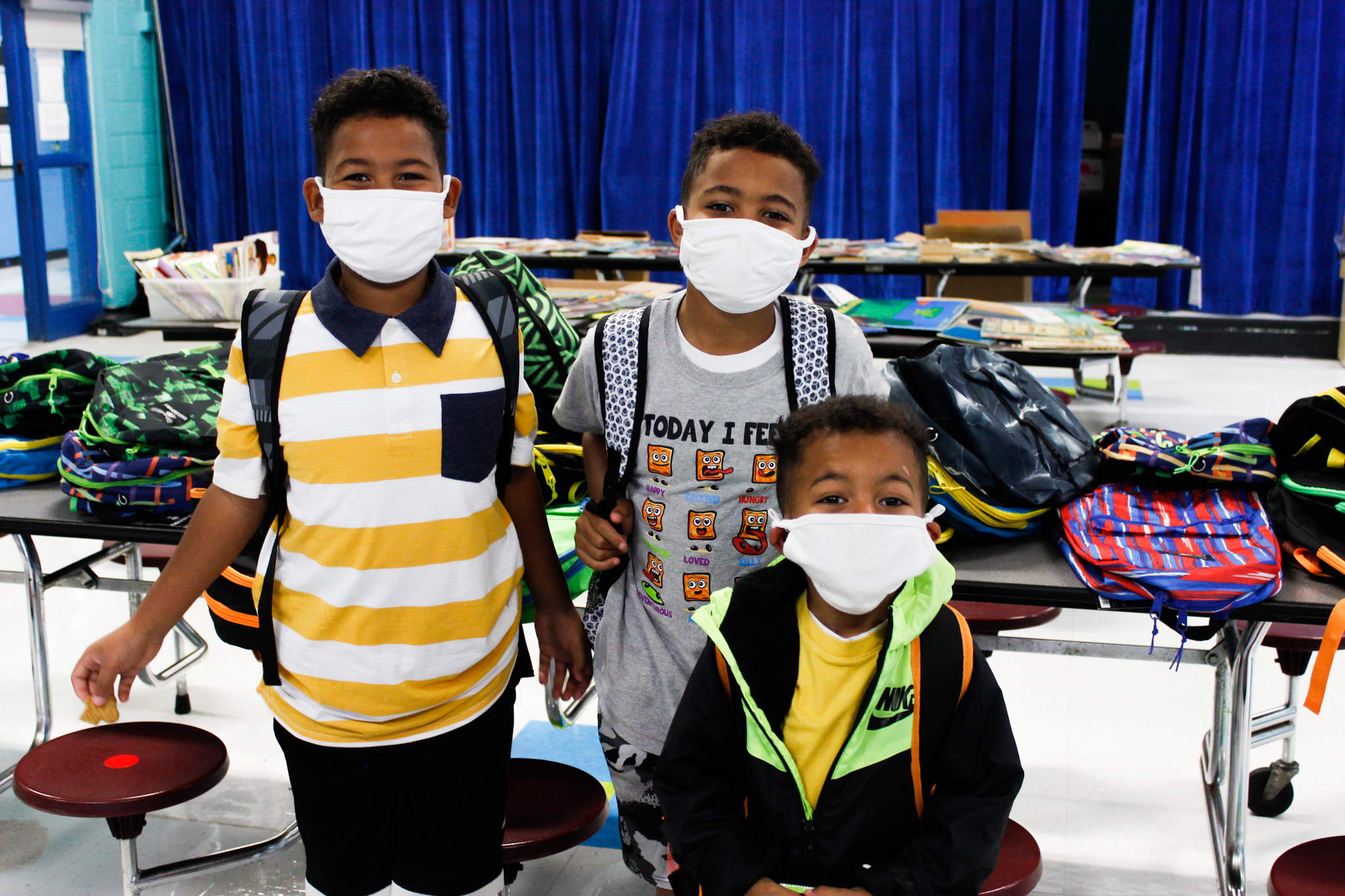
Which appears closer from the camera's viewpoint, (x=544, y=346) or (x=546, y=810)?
(x=546, y=810)

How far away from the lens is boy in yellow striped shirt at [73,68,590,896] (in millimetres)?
1292

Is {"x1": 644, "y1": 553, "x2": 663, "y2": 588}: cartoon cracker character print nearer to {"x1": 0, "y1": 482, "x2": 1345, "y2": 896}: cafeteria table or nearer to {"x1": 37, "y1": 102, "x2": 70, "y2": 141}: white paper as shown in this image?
{"x1": 0, "y1": 482, "x2": 1345, "y2": 896}: cafeteria table

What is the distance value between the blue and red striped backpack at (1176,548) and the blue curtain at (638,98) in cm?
550

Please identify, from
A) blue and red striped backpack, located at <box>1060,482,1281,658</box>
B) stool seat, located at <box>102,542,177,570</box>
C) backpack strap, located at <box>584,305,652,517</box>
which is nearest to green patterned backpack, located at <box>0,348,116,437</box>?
stool seat, located at <box>102,542,177,570</box>

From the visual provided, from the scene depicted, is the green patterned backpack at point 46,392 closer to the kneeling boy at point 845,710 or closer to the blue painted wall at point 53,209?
the kneeling boy at point 845,710

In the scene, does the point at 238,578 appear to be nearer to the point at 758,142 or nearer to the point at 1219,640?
the point at 758,142

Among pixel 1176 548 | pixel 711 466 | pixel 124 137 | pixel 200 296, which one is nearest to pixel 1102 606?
pixel 1176 548

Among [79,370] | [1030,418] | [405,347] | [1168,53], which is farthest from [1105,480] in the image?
[1168,53]

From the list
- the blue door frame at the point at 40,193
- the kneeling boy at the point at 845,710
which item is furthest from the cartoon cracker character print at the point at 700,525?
the blue door frame at the point at 40,193

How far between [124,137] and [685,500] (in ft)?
25.2

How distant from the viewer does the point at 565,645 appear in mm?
1499

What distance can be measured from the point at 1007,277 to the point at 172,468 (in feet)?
15.3

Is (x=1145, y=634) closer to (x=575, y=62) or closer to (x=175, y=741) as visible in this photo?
(x=175, y=741)

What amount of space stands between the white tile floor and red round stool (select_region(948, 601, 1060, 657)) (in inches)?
16.1
